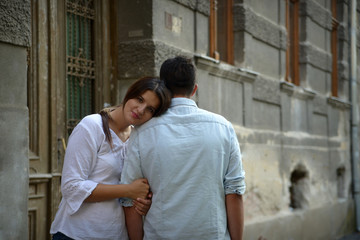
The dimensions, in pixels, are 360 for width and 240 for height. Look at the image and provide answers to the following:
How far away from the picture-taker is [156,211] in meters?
2.74

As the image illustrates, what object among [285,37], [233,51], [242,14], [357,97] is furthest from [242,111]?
[357,97]

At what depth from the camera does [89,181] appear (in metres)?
2.77

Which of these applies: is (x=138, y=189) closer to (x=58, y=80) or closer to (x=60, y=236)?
(x=60, y=236)

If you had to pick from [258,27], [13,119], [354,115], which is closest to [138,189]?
[13,119]

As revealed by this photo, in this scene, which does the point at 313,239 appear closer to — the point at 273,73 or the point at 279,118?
the point at 279,118

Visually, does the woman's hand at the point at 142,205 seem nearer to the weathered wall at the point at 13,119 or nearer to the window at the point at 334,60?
the weathered wall at the point at 13,119

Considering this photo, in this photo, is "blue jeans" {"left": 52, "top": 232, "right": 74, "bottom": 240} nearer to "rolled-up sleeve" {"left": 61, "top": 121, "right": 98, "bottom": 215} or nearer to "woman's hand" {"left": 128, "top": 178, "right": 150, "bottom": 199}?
"rolled-up sleeve" {"left": 61, "top": 121, "right": 98, "bottom": 215}

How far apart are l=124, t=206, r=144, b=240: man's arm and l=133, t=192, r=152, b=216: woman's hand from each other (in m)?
0.06

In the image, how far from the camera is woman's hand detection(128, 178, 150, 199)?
2732mm

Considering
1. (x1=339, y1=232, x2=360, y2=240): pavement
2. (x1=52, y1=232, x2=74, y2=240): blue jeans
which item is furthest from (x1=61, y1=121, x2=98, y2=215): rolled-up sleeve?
(x1=339, y1=232, x2=360, y2=240): pavement

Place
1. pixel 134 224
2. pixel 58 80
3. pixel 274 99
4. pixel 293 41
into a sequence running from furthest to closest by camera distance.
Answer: pixel 293 41 < pixel 274 99 < pixel 58 80 < pixel 134 224

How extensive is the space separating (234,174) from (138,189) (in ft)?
1.59

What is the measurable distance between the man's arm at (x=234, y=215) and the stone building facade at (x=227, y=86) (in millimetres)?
1504

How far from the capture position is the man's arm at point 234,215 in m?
2.79
